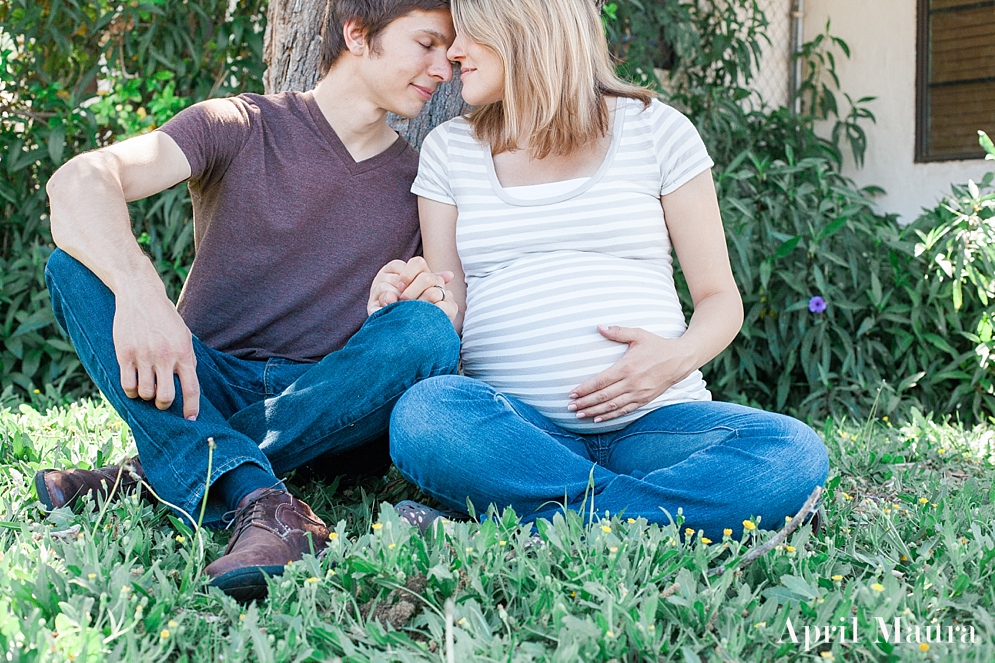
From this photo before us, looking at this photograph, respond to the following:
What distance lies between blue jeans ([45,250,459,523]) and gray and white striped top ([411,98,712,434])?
0.18m

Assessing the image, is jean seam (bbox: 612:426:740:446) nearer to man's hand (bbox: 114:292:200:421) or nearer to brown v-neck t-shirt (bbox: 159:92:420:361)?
brown v-neck t-shirt (bbox: 159:92:420:361)

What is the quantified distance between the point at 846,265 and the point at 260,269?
2432 mm

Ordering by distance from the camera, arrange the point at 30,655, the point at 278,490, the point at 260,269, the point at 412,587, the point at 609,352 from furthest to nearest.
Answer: the point at 260,269 < the point at 609,352 < the point at 278,490 < the point at 412,587 < the point at 30,655

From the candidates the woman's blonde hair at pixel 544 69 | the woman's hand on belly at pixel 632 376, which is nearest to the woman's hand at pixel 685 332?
the woman's hand on belly at pixel 632 376

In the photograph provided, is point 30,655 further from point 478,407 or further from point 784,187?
point 784,187

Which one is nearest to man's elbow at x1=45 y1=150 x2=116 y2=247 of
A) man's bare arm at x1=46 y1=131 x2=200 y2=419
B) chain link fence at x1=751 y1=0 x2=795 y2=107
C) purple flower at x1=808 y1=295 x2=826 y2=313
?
man's bare arm at x1=46 y1=131 x2=200 y2=419

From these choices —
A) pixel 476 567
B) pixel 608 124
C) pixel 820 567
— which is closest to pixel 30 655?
pixel 476 567

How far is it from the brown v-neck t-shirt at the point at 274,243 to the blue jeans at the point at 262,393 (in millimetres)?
106

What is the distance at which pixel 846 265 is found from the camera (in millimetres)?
3639

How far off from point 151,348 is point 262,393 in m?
0.43

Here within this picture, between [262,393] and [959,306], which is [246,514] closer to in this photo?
[262,393]

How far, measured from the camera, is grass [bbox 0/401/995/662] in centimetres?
133

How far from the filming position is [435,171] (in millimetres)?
2322

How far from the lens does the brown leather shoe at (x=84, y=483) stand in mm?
1982
